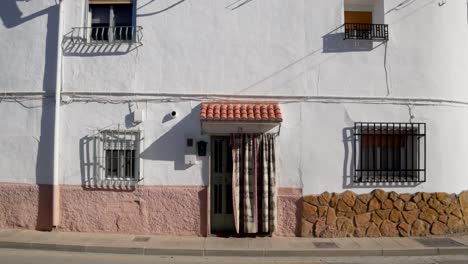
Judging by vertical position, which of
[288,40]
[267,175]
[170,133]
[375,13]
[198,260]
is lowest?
[198,260]

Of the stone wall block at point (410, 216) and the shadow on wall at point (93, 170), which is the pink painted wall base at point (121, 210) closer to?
the shadow on wall at point (93, 170)

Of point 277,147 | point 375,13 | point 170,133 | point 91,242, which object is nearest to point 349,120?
point 277,147

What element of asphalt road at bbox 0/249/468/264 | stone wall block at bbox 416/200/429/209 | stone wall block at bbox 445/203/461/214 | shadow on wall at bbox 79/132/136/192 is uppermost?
shadow on wall at bbox 79/132/136/192

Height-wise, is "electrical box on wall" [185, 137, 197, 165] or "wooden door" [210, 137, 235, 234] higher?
"electrical box on wall" [185, 137, 197, 165]

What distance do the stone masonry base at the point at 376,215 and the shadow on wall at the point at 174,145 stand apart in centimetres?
253

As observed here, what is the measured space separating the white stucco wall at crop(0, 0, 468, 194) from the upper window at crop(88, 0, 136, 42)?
29 centimetres

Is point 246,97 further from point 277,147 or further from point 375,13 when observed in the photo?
point 375,13

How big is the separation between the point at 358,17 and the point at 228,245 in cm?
569

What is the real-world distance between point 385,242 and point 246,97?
407 centimetres

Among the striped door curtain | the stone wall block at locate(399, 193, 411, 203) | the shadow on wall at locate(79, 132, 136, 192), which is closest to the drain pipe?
the shadow on wall at locate(79, 132, 136, 192)

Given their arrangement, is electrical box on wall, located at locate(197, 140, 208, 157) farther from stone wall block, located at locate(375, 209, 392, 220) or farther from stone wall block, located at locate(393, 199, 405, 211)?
stone wall block, located at locate(393, 199, 405, 211)

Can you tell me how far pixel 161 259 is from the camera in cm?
892

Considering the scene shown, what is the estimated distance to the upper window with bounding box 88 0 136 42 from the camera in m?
10.8

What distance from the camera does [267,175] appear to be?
10359 millimetres
